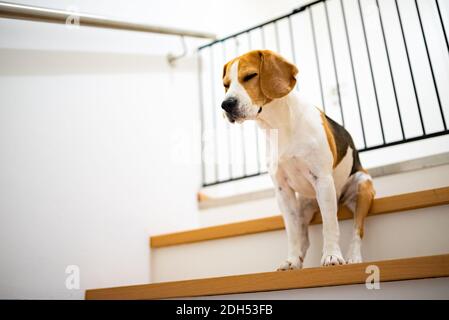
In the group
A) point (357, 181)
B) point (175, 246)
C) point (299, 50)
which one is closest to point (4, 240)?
point (175, 246)

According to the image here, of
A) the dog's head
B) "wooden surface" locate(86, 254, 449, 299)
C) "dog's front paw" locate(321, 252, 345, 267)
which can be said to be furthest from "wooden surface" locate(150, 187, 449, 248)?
the dog's head

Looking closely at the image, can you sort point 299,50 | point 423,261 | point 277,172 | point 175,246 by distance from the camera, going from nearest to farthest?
point 423,261, point 277,172, point 175,246, point 299,50

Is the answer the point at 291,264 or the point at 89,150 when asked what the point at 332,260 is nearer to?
the point at 291,264

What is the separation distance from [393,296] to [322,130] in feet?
2.11

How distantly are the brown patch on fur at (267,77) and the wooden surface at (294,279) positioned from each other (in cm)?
61

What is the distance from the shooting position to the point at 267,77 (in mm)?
1470

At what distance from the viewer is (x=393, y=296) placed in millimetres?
1132

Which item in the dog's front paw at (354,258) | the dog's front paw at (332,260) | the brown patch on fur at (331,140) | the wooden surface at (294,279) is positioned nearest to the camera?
the wooden surface at (294,279)

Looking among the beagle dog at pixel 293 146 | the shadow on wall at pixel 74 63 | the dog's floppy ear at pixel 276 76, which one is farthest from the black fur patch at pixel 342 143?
the shadow on wall at pixel 74 63

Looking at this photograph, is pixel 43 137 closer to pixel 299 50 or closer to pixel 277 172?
pixel 277 172

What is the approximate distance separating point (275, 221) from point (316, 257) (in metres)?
0.22

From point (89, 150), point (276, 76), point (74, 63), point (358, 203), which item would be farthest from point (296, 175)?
point (74, 63)

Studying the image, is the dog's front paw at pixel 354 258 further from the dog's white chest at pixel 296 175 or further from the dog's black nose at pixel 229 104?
the dog's black nose at pixel 229 104

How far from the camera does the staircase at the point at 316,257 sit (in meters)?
1.13
